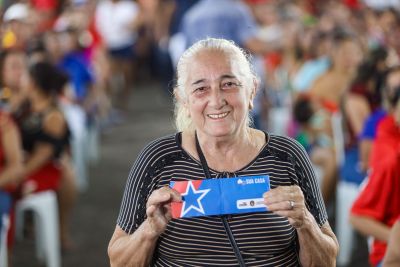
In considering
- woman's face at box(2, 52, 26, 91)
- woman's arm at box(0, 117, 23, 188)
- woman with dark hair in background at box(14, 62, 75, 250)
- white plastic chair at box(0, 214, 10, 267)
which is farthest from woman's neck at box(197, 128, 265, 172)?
woman's face at box(2, 52, 26, 91)

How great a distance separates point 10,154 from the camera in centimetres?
471

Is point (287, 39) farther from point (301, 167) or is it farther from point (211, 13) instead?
point (301, 167)

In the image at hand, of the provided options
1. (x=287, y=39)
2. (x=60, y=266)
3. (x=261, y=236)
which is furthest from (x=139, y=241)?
(x=287, y=39)

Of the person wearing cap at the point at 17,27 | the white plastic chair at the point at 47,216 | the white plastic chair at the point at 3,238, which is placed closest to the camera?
the white plastic chair at the point at 3,238

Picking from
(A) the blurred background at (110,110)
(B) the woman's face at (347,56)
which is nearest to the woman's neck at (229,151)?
(A) the blurred background at (110,110)

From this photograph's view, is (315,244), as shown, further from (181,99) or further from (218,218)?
(181,99)

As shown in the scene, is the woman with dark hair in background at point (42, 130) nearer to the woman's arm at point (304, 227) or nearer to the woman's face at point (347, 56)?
the woman's face at point (347, 56)

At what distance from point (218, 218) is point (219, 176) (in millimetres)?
140

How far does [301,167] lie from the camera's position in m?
2.64

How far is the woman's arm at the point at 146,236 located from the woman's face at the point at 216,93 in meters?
0.31

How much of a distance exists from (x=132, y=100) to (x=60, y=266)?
6.96 meters

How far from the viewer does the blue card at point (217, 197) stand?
237 centimetres

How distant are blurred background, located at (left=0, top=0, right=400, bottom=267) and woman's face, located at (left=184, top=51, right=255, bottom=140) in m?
0.36

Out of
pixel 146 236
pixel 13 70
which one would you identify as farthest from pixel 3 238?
pixel 146 236
